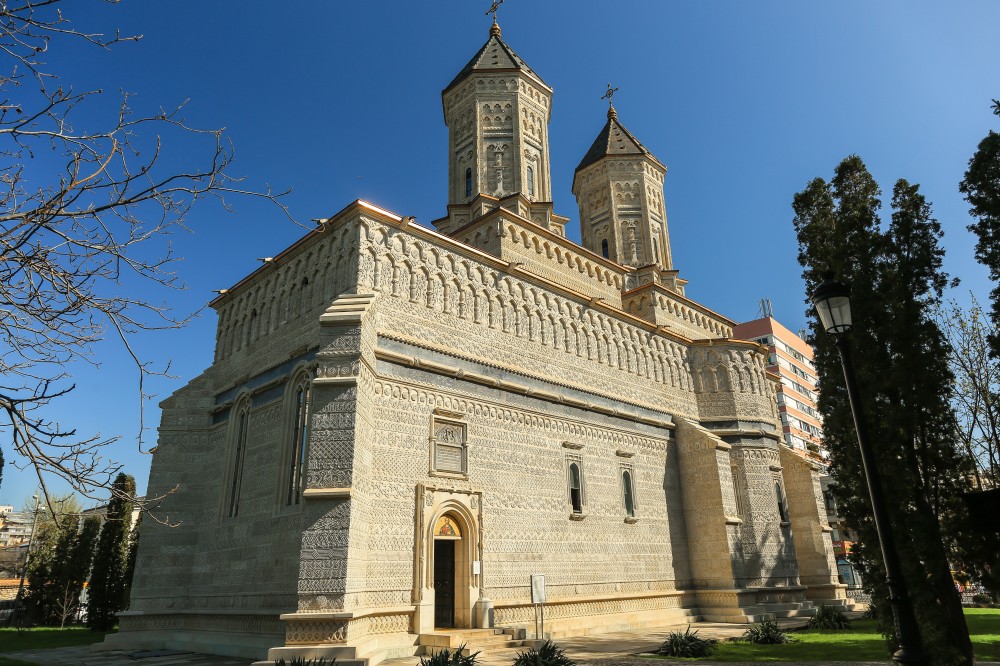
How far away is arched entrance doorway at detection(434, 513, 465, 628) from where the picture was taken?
13.2 metres

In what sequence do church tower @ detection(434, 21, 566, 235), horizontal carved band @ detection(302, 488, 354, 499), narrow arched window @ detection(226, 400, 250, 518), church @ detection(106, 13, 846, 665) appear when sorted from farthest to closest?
church tower @ detection(434, 21, 566, 235) → narrow arched window @ detection(226, 400, 250, 518) → church @ detection(106, 13, 846, 665) → horizontal carved band @ detection(302, 488, 354, 499)

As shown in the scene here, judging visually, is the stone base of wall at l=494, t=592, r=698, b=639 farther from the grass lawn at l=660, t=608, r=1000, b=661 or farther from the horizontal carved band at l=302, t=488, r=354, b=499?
the horizontal carved band at l=302, t=488, r=354, b=499

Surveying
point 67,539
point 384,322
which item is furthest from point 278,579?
point 67,539

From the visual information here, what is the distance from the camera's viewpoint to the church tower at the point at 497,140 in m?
21.6

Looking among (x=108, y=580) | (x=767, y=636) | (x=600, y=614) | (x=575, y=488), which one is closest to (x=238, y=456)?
(x=575, y=488)

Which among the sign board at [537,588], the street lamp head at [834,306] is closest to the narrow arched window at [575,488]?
the sign board at [537,588]

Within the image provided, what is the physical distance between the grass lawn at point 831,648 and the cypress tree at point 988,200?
623cm

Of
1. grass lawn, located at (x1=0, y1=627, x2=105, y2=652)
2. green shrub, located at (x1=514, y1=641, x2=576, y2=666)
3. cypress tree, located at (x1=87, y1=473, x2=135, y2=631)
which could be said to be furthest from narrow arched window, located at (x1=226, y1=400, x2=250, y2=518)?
cypress tree, located at (x1=87, y1=473, x2=135, y2=631)

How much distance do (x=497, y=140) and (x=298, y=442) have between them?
1376 cm

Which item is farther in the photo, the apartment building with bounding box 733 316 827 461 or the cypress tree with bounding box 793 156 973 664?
the apartment building with bounding box 733 316 827 461

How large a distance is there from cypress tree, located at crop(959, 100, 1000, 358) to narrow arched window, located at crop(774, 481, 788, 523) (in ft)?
39.0

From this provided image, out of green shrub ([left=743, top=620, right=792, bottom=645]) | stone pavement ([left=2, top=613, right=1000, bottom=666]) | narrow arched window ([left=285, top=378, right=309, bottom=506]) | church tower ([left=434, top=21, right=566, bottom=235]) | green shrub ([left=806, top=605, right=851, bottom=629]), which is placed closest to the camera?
stone pavement ([left=2, top=613, right=1000, bottom=666])

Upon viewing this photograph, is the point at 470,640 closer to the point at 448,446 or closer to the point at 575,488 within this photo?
the point at 448,446

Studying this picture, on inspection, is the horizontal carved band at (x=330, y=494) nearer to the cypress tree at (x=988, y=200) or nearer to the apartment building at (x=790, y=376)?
the cypress tree at (x=988, y=200)
